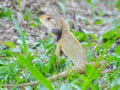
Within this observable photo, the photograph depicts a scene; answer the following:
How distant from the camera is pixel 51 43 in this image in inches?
241

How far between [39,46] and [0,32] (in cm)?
86

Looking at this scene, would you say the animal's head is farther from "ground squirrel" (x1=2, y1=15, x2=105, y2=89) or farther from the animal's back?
the animal's back

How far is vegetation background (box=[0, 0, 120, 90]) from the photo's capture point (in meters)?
4.82

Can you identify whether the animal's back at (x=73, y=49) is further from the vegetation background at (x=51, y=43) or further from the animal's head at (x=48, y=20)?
the animal's head at (x=48, y=20)

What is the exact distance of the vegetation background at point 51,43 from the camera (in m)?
4.82

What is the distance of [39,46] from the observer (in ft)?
20.1

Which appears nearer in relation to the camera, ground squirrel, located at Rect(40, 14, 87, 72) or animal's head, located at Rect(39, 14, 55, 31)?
ground squirrel, located at Rect(40, 14, 87, 72)

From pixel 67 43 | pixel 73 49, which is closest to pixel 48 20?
pixel 67 43

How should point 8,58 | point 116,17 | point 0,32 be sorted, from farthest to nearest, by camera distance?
point 116,17 < point 0,32 < point 8,58

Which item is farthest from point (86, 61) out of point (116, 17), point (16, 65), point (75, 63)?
point (116, 17)

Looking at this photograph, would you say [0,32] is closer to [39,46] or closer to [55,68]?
[39,46]

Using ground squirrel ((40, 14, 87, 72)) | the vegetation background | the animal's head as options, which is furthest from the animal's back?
the animal's head

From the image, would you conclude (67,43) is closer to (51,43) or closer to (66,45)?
(66,45)

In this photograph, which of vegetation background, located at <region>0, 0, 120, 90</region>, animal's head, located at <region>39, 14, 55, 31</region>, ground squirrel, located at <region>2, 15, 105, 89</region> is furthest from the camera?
animal's head, located at <region>39, 14, 55, 31</region>
